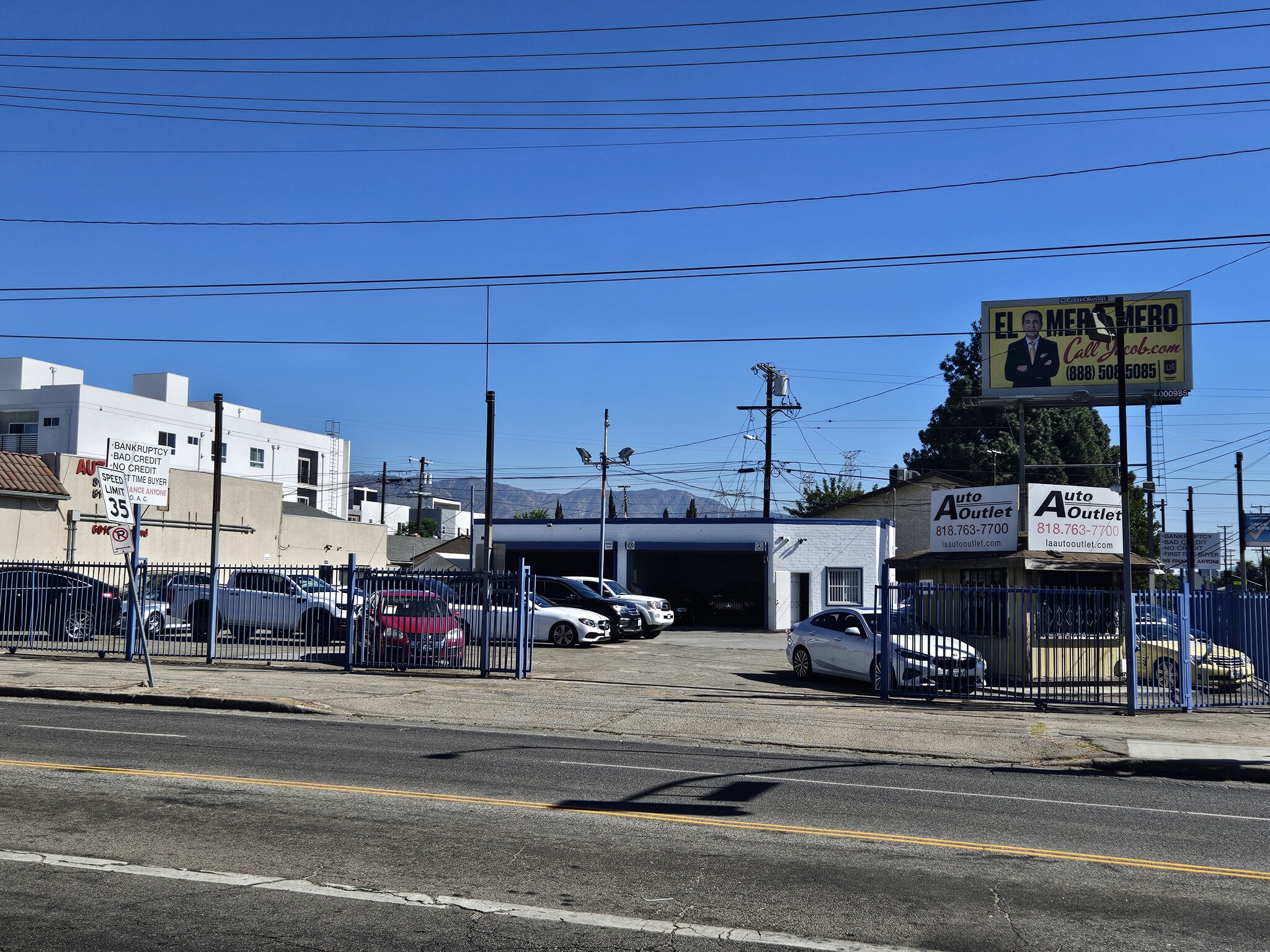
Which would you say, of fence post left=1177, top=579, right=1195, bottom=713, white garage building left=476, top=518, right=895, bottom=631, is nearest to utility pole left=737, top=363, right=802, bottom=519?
white garage building left=476, top=518, right=895, bottom=631

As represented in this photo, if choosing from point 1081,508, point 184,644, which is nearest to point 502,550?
point 184,644

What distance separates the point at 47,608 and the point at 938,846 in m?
20.0

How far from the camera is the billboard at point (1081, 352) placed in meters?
31.6

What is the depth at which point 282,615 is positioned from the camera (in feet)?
74.2

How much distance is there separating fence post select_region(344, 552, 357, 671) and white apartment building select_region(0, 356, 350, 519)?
37.0 meters

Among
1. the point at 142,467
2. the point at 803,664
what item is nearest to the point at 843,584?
the point at 803,664

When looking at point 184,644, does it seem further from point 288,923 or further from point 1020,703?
point 288,923

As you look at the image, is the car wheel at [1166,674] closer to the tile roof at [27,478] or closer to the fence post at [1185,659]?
the fence post at [1185,659]

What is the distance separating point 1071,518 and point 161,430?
6200 cm

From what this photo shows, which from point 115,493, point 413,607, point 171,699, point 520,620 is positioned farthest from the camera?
point 413,607

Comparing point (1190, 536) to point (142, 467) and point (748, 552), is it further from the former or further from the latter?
point (142, 467)

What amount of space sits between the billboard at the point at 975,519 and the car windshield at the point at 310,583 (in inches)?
489

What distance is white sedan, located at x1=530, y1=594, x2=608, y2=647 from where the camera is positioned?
28266 mm

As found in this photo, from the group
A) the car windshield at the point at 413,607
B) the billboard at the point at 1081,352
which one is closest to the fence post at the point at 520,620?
the car windshield at the point at 413,607
